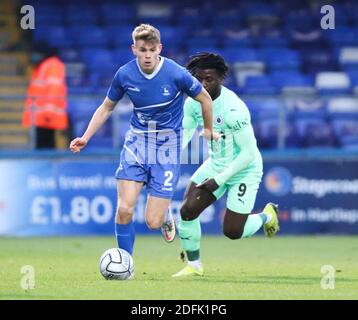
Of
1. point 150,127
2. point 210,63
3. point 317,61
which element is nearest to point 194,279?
point 150,127

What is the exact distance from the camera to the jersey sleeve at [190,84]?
34.5 feet

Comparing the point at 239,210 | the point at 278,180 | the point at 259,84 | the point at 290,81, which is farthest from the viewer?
the point at 290,81

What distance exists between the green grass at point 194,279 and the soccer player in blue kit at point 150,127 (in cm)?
71

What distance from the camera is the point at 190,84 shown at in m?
10.5

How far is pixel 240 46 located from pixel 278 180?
5.73m

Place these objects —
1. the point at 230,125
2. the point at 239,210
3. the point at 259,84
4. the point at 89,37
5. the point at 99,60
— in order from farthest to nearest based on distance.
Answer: the point at 89,37 < the point at 99,60 < the point at 259,84 < the point at 239,210 < the point at 230,125

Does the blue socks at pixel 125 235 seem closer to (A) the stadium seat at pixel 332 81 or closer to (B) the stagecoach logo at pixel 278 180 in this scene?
(B) the stagecoach logo at pixel 278 180

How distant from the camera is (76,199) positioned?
17.1 metres

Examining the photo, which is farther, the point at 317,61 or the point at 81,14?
the point at 81,14

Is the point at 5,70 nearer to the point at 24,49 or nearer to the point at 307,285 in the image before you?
the point at 24,49

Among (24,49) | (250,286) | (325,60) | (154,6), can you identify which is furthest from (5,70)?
(250,286)

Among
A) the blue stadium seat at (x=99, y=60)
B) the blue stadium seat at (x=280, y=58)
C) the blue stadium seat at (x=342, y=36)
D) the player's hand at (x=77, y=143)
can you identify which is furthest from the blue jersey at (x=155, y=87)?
the blue stadium seat at (x=342, y=36)

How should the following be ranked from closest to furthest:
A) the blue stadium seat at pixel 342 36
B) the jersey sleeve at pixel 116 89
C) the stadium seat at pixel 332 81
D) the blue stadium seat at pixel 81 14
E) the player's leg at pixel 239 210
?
the jersey sleeve at pixel 116 89 → the player's leg at pixel 239 210 → the stadium seat at pixel 332 81 → the blue stadium seat at pixel 342 36 → the blue stadium seat at pixel 81 14

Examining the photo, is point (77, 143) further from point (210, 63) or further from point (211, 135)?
point (210, 63)
